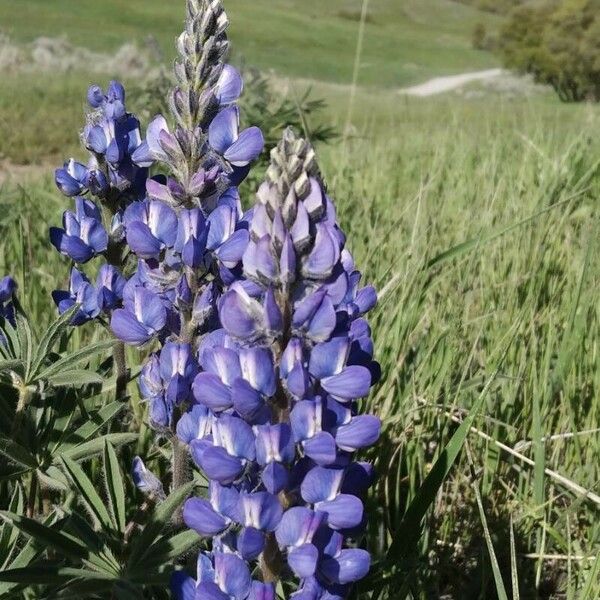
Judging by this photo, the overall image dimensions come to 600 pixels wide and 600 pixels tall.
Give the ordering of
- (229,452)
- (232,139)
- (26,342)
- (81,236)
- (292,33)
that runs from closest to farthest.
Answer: (229,452)
(232,139)
(26,342)
(81,236)
(292,33)

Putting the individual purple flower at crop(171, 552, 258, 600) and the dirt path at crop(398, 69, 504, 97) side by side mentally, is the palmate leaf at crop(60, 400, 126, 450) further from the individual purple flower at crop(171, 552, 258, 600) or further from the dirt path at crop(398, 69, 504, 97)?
the dirt path at crop(398, 69, 504, 97)

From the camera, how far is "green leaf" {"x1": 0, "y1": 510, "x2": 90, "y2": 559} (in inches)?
28.8

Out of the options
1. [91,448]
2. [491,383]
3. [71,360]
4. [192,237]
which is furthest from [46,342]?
[491,383]

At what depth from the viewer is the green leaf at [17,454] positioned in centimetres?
89

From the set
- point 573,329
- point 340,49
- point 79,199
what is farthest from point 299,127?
point 340,49

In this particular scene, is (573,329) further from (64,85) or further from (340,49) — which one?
(340,49)

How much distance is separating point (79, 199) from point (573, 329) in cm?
96

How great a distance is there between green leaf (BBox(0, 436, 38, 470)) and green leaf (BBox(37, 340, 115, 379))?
9 cm

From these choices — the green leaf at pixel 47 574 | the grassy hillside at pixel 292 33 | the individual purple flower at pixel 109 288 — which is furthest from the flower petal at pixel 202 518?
the grassy hillside at pixel 292 33

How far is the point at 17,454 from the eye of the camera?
36.3 inches

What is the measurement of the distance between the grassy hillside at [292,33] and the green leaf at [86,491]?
63.8ft

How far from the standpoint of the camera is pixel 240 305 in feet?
2.38

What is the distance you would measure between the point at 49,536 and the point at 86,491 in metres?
0.11

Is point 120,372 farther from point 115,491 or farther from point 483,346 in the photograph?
point 483,346
